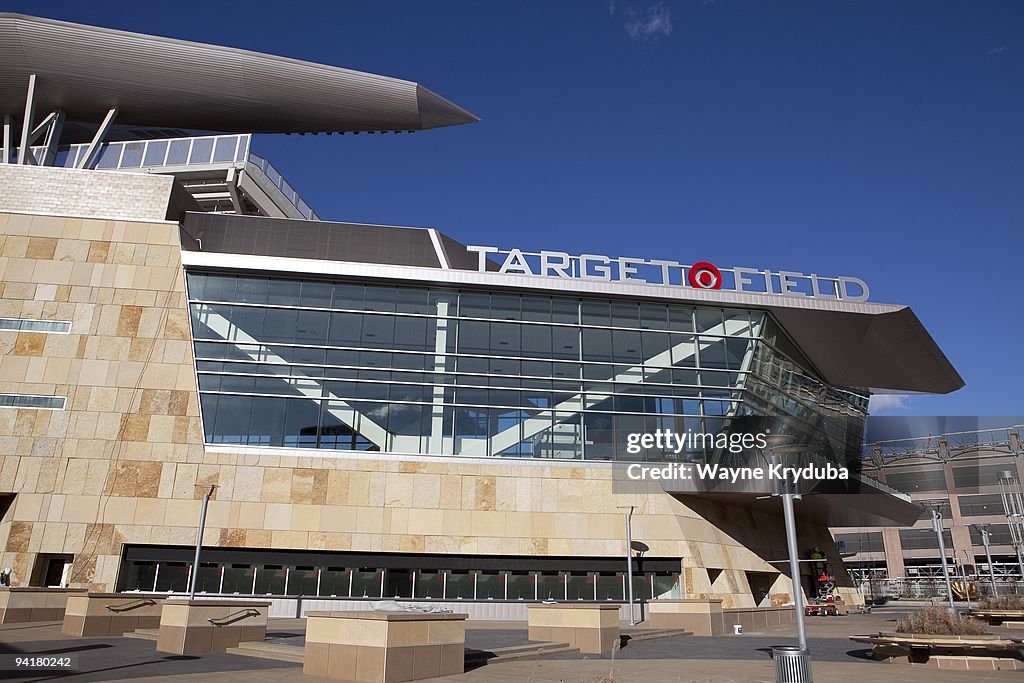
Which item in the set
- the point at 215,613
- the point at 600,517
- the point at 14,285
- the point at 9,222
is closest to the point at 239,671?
the point at 215,613

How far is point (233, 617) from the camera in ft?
63.8

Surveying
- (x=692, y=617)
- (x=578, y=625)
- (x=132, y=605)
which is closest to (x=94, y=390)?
(x=132, y=605)

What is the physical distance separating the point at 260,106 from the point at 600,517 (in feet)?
99.1

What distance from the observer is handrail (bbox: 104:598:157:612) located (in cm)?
2231

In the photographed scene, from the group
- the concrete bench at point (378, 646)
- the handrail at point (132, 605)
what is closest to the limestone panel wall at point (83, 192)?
the handrail at point (132, 605)

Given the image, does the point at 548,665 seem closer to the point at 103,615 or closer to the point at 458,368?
the point at 103,615

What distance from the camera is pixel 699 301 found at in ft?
128

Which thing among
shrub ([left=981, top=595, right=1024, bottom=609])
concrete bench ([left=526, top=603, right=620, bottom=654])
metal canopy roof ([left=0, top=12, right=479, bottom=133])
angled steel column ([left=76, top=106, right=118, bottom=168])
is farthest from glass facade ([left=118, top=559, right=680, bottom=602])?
metal canopy roof ([left=0, top=12, right=479, bottom=133])

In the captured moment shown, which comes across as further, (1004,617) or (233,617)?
(1004,617)

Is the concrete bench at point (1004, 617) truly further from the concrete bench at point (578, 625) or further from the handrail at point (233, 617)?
the handrail at point (233, 617)

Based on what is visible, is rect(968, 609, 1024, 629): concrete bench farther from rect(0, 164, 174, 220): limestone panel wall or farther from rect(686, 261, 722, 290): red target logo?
rect(0, 164, 174, 220): limestone panel wall

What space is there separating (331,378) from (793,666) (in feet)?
89.2

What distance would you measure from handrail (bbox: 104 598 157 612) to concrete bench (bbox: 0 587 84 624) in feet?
13.5

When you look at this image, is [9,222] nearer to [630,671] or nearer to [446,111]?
[446,111]
